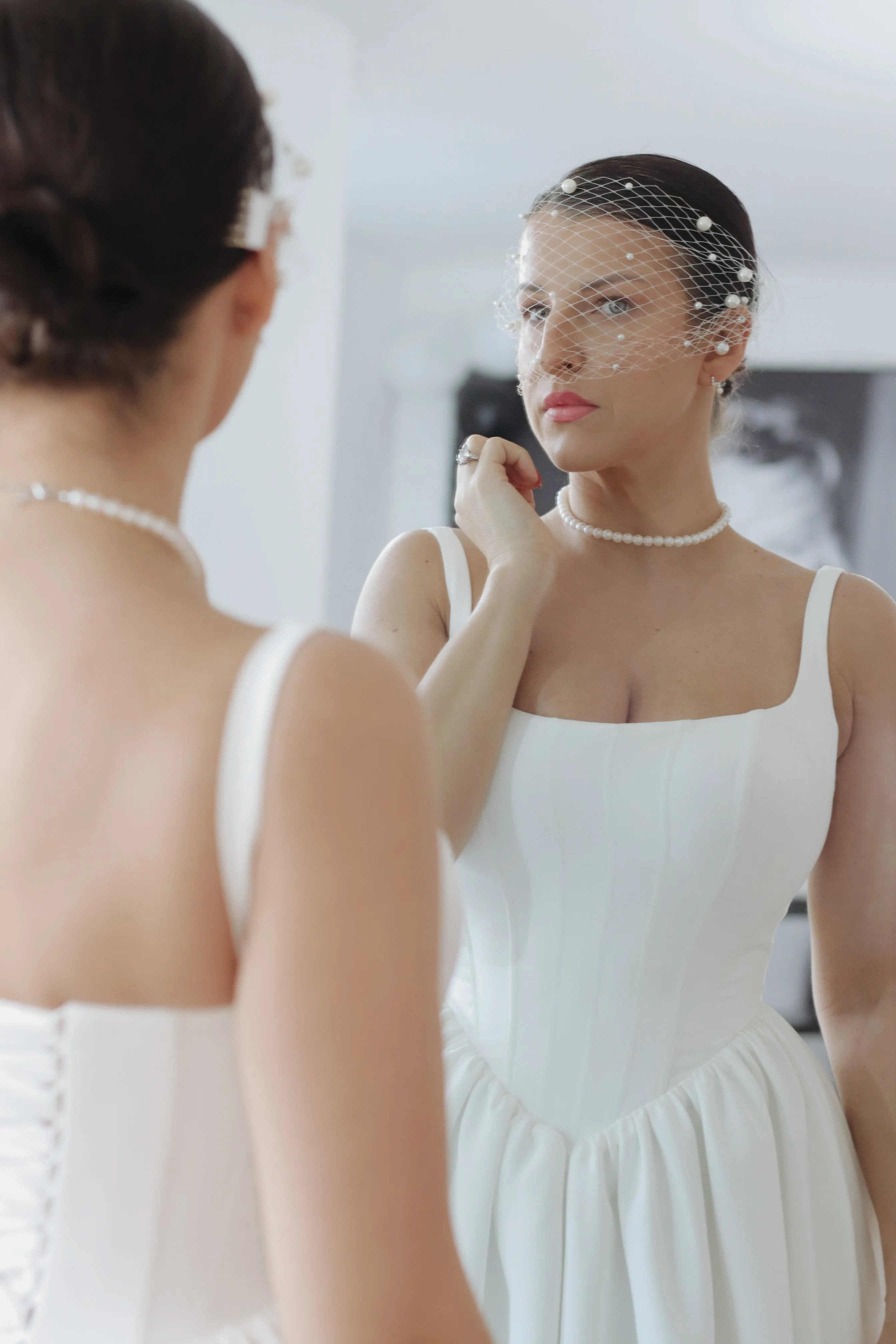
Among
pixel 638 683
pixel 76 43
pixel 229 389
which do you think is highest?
pixel 76 43

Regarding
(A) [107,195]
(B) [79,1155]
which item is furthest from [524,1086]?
(A) [107,195]

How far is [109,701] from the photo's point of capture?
0.49m

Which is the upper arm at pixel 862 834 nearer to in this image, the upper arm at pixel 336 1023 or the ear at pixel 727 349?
the ear at pixel 727 349

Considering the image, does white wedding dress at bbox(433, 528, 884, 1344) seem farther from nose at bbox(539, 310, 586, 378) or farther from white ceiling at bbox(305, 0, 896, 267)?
white ceiling at bbox(305, 0, 896, 267)

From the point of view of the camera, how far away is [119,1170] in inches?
21.7

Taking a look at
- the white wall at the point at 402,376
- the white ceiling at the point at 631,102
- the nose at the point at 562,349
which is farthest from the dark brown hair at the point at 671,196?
the white wall at the point at 402,376

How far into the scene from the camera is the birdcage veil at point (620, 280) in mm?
1220

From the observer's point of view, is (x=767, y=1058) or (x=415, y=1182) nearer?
(x=415, y=1182)

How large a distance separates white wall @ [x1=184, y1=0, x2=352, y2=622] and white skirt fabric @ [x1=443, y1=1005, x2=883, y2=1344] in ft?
7.22

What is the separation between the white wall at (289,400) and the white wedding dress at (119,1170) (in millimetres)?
2657

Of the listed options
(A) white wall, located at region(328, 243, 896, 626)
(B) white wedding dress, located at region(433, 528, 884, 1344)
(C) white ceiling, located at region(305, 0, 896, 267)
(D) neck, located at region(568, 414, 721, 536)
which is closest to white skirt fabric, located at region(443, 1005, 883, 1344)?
(B) white wedding dress, located at region(433, 528, 884, 1344)

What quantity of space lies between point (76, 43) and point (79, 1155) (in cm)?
46

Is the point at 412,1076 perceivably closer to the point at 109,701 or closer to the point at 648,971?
the point at 109,701

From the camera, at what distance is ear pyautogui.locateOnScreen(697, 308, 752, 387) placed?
128 centimetres
